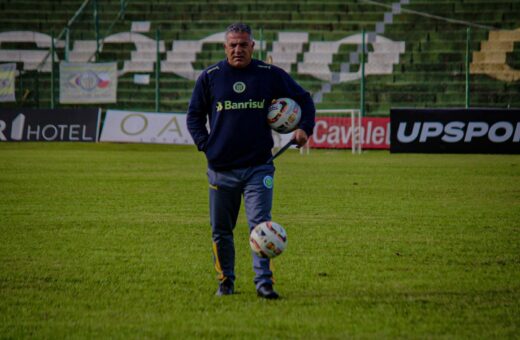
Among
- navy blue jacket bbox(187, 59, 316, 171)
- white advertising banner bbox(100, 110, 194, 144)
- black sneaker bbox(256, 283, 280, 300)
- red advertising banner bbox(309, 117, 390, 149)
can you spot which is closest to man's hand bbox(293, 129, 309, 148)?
navy blue jacket bbox(187, 59, 316, 171)

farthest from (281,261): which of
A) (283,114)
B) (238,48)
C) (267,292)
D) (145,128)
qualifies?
(145,128)

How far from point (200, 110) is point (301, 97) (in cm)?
81

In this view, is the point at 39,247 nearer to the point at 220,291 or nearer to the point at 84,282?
the point at 84,282

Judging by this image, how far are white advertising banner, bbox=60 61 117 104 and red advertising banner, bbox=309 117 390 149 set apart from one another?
733cm

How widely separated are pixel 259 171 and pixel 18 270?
2497 millimetres

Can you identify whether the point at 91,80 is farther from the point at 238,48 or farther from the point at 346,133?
the point at 238,48

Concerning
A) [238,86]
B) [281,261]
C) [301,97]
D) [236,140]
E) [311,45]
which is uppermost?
[238,86]

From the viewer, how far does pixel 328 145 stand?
3048 cm

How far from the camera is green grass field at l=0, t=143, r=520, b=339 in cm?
632

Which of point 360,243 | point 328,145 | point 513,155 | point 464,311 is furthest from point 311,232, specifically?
point 328,145

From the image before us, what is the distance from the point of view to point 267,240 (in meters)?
7.12

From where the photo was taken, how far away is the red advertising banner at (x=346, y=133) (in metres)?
29.6

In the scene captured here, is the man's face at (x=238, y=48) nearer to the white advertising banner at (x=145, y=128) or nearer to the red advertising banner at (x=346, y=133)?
the red advertising banner at (x=346, y=133)

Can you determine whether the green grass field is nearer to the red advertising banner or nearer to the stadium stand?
the red advertising banner
